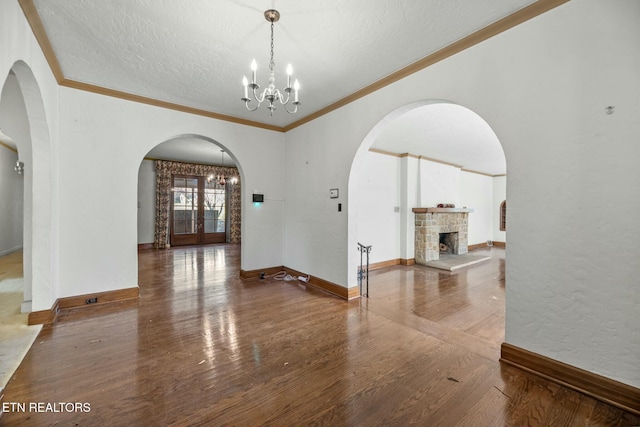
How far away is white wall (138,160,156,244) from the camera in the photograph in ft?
26.9

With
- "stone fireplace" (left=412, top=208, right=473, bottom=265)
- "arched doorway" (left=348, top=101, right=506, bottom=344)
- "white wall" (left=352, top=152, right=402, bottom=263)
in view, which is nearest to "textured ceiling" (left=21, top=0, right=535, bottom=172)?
"arched doorway" (left=348, top=101, right=506, bottom=344)

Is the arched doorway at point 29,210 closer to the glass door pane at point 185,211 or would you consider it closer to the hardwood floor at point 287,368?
the hardwood floor at point 287,368

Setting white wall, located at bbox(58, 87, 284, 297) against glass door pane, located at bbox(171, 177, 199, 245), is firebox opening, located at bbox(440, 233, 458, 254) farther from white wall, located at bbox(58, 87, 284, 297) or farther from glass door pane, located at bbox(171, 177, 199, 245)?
glass door pane, located at bbox(171, 177, 199, 245)

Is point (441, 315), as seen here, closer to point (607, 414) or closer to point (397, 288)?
point (397, 288)

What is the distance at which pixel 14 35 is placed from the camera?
177cm

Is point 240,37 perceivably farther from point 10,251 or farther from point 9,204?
point 10,251

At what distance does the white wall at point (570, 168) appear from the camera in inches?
66.1

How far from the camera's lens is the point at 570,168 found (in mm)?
1878

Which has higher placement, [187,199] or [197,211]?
[187,199]

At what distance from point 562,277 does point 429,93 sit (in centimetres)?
203

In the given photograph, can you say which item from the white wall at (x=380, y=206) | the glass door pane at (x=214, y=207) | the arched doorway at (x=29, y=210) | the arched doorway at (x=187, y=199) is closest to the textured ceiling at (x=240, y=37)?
the arched doorway at (x=29, y=210)

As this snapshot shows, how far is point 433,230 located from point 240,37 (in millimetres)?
5862

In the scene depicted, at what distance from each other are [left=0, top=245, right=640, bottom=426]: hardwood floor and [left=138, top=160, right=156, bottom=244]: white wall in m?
5.56

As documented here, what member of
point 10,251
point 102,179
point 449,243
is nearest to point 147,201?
point 10,251
